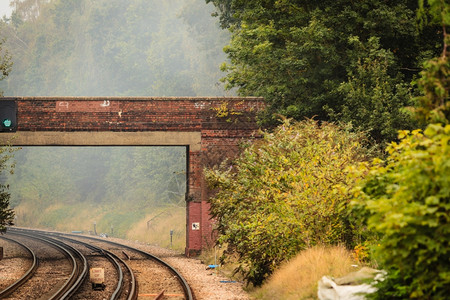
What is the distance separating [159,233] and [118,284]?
21892 millimetres

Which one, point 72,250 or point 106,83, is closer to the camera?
point 72,250

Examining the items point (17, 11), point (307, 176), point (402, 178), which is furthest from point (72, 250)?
point (17, 11)

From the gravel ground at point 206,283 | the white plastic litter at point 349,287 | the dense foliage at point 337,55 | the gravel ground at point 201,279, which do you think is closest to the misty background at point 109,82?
the gravel ground at point 201,279

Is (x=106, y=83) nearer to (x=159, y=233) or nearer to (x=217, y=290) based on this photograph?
(x=159, y=233)

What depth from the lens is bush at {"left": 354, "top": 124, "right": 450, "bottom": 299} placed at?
6.69 m

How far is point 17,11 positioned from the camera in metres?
91.9

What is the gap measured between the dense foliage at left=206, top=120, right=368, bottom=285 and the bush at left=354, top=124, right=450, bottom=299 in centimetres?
534

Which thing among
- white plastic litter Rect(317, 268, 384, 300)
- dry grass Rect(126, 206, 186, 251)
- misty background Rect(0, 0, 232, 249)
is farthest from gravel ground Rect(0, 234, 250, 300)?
misty background Rect(0, 0, 232, 249)

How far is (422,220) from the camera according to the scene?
6848mm

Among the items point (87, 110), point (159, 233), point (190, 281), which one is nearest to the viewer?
point (190, 281)

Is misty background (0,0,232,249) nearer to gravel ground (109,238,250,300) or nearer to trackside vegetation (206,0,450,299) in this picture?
gravel ground (109,238,250,300)

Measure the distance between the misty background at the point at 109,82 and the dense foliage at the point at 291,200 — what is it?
731 inches

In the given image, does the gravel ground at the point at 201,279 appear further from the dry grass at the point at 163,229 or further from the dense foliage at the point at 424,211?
the dry grass at the point at 163,229

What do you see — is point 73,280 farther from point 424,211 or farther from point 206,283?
point 424,211
